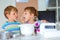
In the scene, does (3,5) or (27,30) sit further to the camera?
(3,5)

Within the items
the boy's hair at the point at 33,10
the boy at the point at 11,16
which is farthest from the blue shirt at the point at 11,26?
the boy's hair at the point at 33,10

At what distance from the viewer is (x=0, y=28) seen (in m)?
0.76

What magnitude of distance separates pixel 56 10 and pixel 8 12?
0.35m

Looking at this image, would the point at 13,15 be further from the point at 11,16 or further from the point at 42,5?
the point at 42,5

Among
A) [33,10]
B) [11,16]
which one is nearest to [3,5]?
[11,16]

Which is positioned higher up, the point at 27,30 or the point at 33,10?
the point at 33,10

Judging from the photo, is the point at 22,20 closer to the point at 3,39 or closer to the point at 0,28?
the point at 0,28

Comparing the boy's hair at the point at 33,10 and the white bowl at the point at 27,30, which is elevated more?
the boy's hair at the point at 33,10

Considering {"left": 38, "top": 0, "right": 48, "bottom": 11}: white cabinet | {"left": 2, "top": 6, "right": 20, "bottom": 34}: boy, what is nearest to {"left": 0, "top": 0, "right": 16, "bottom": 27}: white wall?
{"left": 2, "top": 6, "right": 20, "bottom": 34}: boy

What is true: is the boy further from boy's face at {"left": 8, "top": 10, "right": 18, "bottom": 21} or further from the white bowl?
the white bowl

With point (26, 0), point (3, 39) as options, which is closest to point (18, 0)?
point (26, 0)

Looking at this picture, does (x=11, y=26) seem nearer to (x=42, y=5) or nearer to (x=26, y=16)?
(x=26, y=16)

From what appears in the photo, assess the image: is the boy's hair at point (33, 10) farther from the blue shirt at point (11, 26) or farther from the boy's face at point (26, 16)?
the blue shirt at point (11, 26)

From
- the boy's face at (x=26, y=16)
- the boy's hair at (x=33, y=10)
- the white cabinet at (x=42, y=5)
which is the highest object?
the white cabinet at (x=42, y=5)
